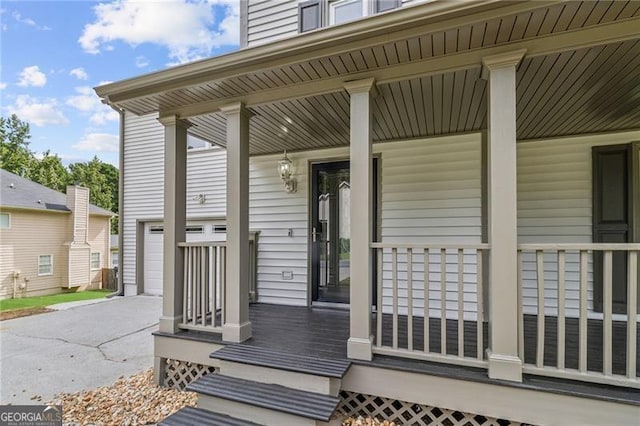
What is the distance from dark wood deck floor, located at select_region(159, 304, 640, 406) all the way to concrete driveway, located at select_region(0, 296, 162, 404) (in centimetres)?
138

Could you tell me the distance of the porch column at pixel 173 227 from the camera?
3.26 meters

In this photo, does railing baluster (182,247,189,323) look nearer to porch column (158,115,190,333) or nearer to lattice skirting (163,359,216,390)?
porch column (158,115,190,333)

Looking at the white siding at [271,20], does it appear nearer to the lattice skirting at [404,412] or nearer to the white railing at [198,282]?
the white railing at [198,282]

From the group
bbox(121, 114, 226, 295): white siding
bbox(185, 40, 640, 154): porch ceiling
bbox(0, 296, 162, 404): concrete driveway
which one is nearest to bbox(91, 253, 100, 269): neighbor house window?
bbox(121, 114, 226, 295): white siding

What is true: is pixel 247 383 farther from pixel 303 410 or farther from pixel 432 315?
pixel 432 315

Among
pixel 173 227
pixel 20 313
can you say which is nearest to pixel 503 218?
pixel 173 227

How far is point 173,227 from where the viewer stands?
10.7 ft

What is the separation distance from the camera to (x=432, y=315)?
402 centimetres

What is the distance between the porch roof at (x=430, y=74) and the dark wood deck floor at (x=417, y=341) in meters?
A: 2.28

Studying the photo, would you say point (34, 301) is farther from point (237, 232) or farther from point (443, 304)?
point (443, 304)

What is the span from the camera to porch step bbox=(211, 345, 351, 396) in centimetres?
233

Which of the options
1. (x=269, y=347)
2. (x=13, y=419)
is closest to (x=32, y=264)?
(x=13, y=419)

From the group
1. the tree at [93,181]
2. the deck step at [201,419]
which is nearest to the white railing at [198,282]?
the deck step at [201,419]

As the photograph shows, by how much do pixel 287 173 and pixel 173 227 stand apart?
1.94 metres
